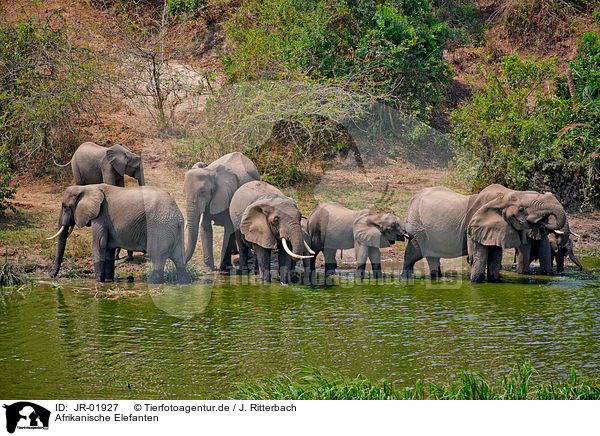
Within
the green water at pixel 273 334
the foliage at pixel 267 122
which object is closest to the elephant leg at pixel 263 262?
the green water at pixel 273 334

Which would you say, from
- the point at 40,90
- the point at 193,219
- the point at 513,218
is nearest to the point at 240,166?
the point at 193,219

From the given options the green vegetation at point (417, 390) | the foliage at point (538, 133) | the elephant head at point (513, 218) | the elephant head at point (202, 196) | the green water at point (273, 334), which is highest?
the foliage at point (538, 133)

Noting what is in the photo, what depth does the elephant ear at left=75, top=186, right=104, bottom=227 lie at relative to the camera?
447 inches

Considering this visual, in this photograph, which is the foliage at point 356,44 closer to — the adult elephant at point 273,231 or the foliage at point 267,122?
the foliage at point 267,122

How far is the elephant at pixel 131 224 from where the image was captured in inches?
448

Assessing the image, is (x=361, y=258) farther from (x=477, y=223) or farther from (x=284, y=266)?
(x=477, y=223)

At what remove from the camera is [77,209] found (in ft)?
37.9

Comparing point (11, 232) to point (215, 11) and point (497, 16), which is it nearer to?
point (215, 11)

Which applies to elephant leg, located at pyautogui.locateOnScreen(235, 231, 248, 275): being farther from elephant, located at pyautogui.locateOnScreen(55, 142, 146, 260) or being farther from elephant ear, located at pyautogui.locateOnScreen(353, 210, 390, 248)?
elephant, located at pyautogui.locateOnScreen(55, 142, 146, 260)

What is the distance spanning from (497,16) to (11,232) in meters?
20.5

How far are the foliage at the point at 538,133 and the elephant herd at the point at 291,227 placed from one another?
4.74 m

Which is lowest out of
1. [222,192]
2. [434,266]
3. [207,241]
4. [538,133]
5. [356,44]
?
[434,266]

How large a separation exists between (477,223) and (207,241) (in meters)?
4.39

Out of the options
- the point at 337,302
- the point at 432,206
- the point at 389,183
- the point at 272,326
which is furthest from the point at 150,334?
the point at 389,183
